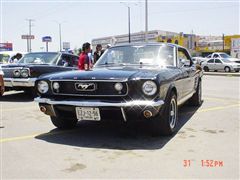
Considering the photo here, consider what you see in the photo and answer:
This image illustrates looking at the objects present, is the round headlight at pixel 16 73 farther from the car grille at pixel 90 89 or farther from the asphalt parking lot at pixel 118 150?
the car grille at pixel 90 89

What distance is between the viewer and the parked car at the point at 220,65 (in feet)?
90.5

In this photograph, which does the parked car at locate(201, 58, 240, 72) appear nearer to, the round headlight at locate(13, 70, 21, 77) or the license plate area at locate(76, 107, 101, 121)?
the round headlight at locate(13, 70, 21, 77)

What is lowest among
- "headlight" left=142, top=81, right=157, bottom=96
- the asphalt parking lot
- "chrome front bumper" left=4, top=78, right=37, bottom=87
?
the asphalt parking lot

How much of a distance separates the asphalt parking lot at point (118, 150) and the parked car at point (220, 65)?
2222 centimetres

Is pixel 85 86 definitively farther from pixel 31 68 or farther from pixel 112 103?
pixel 31 68

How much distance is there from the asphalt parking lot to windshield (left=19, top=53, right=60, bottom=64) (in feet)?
11.5

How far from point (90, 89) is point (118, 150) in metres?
0.96

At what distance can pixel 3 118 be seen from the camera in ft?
22.1

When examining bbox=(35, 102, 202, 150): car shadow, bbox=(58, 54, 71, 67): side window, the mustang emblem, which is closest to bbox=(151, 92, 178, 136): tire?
bbox=(35, 102, 202, 150): car shadow

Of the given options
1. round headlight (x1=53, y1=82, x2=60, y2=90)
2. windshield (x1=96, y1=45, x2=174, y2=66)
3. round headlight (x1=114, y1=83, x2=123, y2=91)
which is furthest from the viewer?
windshield (x1=96, y1=45, x2=174, y2=66)

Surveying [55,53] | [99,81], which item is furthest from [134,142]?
[55,53]

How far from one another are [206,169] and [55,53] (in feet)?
24.4

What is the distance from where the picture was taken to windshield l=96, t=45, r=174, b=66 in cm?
576

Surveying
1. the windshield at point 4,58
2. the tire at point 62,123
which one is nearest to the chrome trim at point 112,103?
the tire at point 62,123
